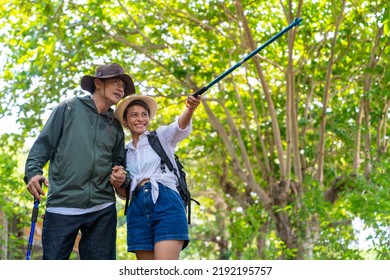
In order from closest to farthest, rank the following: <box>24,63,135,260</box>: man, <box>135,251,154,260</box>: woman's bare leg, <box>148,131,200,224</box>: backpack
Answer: <box>24,63,135,260</box>: man, <box>135,251,154,260</box>: woman's bare leg, <box>148,131,200,224</box>: backpack

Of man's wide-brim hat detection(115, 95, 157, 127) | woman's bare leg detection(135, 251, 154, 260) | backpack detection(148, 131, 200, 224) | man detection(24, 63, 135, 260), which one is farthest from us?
man's wide-brim hat detection(115, 95, 157, 127)

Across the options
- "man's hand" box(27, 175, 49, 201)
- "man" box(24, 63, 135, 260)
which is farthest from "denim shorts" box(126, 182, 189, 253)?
"man's hand" box(27, 175, 49, 201)

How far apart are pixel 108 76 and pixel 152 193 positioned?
28.0 inches

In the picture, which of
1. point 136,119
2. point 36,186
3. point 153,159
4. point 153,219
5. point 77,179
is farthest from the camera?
point 136,119

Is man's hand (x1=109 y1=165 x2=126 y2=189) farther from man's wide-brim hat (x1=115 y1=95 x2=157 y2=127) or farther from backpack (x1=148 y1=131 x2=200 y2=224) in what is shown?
man's wide-brim hat (x1=115 y1=95 x2=157 y2=127)

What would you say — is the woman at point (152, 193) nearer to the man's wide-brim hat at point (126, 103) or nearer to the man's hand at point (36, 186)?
the man's wide-brim hat at point (126, 103)

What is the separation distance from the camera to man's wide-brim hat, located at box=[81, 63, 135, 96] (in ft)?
16.1

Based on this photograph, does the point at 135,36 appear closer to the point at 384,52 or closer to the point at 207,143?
the point at 207,143

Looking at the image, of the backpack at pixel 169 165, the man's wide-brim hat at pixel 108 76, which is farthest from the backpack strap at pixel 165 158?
the man's wide-brim hat at pixel 108 76

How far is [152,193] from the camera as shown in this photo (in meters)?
4.78

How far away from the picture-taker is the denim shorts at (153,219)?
15.4 ft

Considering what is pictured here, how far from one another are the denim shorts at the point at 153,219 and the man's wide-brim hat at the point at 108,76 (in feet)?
2.04

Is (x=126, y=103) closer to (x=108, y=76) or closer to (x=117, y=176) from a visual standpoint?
(x=108, y=76)

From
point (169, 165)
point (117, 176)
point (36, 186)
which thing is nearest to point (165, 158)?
point (169, 165)
